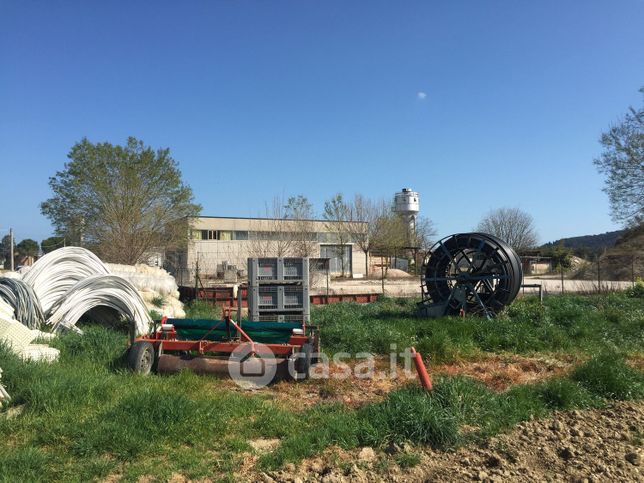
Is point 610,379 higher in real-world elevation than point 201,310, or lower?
lower

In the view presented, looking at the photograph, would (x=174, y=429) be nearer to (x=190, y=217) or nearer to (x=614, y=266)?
(x=190, y=217)

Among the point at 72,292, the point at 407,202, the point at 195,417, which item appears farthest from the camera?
the point at 407,202

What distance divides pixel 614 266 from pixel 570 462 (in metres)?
38.0

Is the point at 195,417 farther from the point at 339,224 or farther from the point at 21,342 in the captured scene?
the point at 339,224

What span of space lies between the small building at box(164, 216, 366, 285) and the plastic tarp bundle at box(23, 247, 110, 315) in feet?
65.5

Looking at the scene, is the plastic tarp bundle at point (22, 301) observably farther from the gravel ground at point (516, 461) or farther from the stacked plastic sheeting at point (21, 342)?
the gravel ground at point (516, 461)

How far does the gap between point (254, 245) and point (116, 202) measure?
35.9 feet

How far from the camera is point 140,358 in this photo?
24.0ft

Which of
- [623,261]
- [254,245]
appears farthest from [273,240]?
[623,261]

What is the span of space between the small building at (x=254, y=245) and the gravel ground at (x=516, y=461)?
2803cm

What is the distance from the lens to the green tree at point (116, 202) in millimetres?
30484

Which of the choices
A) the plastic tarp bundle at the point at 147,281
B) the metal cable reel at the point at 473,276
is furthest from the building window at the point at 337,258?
the metal cable reel at the point at 473,276

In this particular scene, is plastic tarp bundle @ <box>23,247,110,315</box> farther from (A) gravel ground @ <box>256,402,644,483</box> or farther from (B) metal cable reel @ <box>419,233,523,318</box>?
(B) metal cable reel @ <box>419,233,523,318</box>

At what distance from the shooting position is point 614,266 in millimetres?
37531
